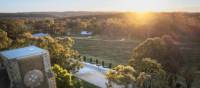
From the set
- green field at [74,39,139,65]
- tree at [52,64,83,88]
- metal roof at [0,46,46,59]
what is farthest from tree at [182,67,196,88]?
metal roof at [0,46,46,59]

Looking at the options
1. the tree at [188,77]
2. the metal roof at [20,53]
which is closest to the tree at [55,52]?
the metal roof at [20,53]

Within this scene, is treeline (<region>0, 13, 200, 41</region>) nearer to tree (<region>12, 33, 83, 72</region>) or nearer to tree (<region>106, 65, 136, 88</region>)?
tree (<region>12, 33, 83, 72</region>)

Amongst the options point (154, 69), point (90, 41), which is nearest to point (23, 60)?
point (154, 69)

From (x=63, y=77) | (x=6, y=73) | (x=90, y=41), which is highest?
(x=6, y=73)

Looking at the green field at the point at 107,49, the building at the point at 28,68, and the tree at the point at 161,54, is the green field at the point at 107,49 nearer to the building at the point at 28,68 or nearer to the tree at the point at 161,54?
the tree at the point at 161,54

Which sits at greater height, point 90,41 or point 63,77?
point 63,77

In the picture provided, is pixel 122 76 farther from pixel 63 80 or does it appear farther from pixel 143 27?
pixel 143 27

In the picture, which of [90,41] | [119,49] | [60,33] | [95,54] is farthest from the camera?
[60,33]

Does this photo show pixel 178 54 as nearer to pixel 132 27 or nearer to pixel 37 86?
pixel 37 86
